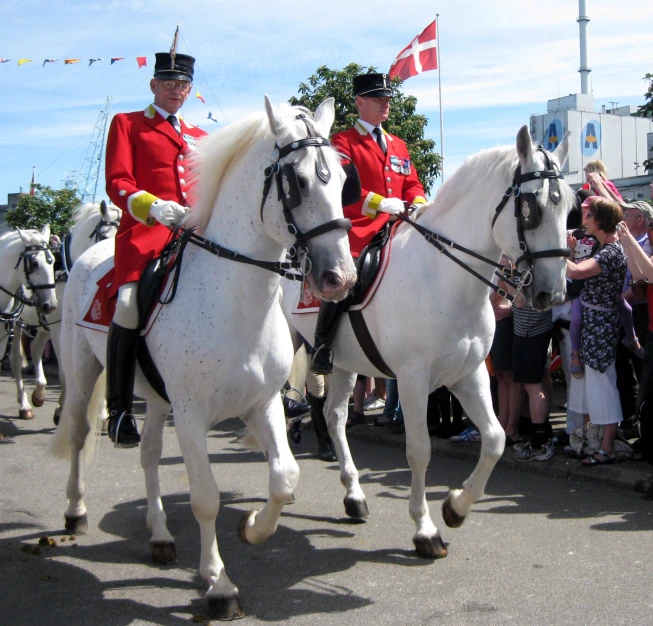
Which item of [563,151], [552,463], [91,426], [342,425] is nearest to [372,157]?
[563,151]

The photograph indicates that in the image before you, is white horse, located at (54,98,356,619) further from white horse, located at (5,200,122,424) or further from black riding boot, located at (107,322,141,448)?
white horse, located at (5,200,122,424)

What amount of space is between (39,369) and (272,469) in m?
7.93

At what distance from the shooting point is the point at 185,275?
453 centimetres

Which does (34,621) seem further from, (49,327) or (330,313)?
(49,327)

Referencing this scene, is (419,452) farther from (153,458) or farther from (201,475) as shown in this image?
(153,458)

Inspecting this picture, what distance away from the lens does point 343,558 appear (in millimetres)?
5219

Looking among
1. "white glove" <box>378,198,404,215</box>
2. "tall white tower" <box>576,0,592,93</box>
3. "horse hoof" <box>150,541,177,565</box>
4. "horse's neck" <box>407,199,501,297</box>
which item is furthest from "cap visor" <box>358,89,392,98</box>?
"tall white tower" <box>576,0,592,93</box>

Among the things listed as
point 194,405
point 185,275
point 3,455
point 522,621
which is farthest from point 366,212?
→ point 3,455

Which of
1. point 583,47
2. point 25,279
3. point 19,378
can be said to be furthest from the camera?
point 583,47

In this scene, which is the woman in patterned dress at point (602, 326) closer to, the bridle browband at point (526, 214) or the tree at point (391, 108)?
the bridle browband at point (526, 214)

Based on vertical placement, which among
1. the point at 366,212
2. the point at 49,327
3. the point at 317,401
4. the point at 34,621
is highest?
the point at 366,212

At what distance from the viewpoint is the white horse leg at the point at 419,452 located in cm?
515

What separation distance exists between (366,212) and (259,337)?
185 cm

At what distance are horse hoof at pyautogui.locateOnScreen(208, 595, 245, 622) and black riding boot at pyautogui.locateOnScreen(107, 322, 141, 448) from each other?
44.7 inches
